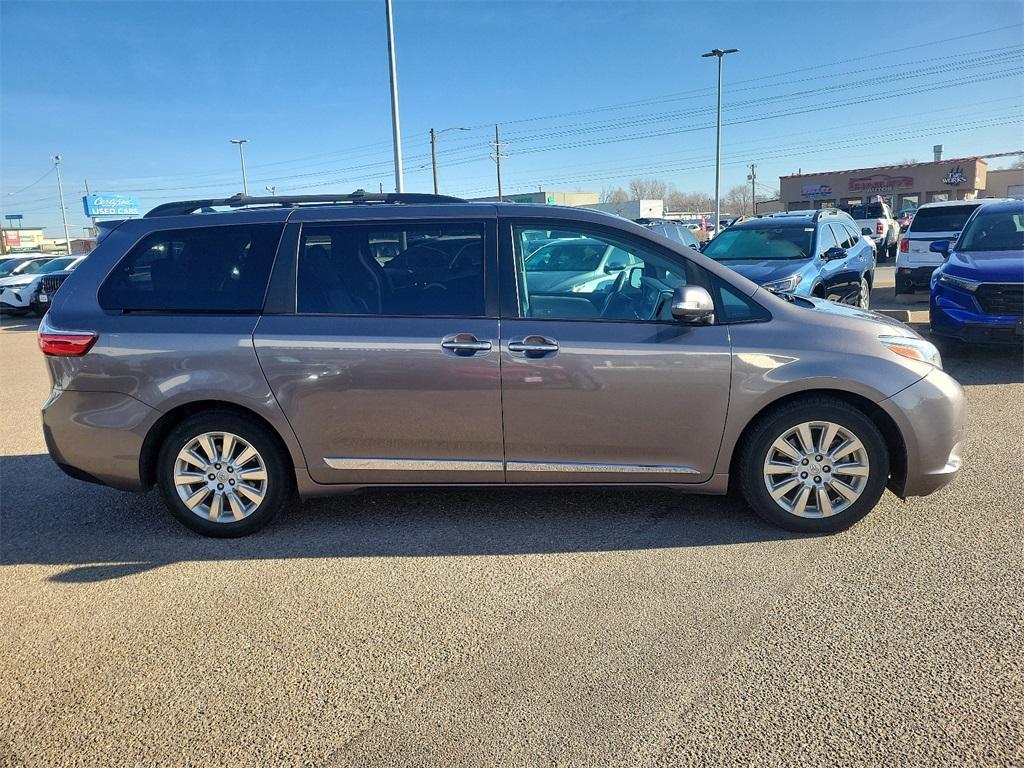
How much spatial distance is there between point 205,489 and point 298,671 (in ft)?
5.14

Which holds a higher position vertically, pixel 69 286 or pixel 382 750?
pixel 69 286

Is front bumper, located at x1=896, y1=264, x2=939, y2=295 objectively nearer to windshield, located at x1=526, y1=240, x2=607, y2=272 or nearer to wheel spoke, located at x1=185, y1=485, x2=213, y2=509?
windshield, located at x1=526, y1=240, x2=607, y2=272

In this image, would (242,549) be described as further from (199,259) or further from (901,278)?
(901,278)

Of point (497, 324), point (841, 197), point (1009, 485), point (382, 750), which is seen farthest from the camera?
point (841, 197)

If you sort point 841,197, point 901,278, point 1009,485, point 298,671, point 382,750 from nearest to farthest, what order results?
1. point 382,750
2. point 298,671
3. point 1009,485
4. point 901,278
5. point 841,197

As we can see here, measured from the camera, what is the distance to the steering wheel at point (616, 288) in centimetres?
398

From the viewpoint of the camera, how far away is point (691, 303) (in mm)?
3688

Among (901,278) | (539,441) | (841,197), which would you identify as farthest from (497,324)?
(841,197)

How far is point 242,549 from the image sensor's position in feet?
13.2

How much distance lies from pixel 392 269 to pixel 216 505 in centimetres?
166

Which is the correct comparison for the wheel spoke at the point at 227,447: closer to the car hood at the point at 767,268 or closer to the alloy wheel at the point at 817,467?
the alloy wheel at the point at 817,467

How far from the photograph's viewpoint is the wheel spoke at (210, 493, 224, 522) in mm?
4082

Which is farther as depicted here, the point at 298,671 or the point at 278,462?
the point at 278,462

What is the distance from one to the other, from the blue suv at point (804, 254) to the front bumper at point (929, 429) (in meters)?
4.48
